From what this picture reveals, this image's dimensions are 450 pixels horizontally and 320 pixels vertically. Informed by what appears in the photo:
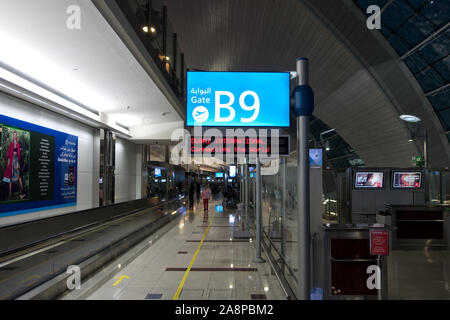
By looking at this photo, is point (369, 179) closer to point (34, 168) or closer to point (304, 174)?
point (304, 174)

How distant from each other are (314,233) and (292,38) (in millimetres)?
20519

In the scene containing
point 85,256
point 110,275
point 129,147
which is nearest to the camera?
point 110,275

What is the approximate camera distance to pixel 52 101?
335 inches

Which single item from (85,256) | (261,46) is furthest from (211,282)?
(261,46)

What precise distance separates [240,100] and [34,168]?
269 inches

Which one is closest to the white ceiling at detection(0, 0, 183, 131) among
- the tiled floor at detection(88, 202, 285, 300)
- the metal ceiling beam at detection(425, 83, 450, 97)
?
the tiled floor at detection(88, 202, 285, 300)

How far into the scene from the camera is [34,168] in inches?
346

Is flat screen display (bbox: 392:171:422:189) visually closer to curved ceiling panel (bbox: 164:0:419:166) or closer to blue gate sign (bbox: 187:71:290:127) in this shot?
blue gate sign (bbox: 187:71:290:127)

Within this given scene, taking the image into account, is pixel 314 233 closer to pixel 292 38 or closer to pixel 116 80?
pixel 116 80

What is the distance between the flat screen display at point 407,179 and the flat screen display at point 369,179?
0.46m

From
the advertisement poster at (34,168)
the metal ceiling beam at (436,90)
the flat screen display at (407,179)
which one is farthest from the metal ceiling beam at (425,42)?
the advertisement poster at (34,168)

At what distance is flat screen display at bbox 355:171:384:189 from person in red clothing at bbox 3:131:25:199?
1080 centimetres

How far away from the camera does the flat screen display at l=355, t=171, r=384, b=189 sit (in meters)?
11.5

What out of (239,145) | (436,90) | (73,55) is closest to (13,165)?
(73,55)
